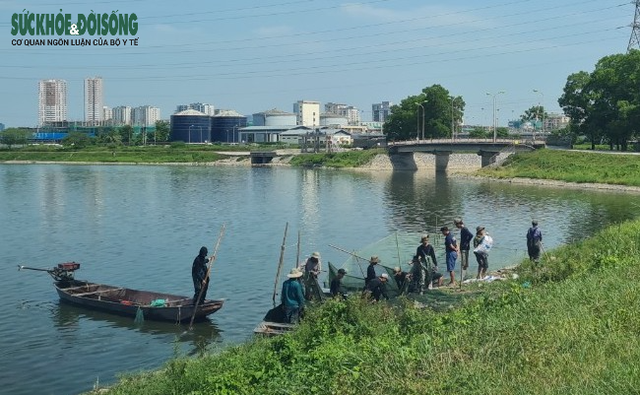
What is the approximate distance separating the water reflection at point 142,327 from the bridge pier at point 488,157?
88.3 meters

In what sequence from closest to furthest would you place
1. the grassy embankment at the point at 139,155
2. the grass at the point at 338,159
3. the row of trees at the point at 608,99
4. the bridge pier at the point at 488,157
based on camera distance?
1. the row of trees at the point at 608,99
2. the bridge pier at the point at 488,157
3. the grass at the point at 338,159
4. the grassy embankment at the point at 139,155

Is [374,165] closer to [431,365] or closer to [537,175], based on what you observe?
[537,175]

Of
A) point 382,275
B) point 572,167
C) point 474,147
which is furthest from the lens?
point 474,147

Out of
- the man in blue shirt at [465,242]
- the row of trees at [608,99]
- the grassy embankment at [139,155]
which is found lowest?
the man in blue shirt at [465,242]

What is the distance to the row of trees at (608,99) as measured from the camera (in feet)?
310

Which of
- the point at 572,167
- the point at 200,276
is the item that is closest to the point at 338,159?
the point at 572,167

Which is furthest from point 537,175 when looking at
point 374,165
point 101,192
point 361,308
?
point 361,308

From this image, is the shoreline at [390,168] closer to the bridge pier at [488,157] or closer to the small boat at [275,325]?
the bridge pier at [488,157]

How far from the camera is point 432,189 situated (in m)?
84.6

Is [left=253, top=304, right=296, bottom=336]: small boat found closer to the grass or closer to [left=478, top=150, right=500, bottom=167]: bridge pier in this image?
[left=478, top=150, right=500, bottom=167]: bridge pier

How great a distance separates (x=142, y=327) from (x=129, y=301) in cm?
232

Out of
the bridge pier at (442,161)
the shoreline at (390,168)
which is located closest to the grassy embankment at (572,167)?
the shoreline at (390,168)

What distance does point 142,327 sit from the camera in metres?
25.7

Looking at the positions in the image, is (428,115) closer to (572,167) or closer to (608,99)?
(608,99)
